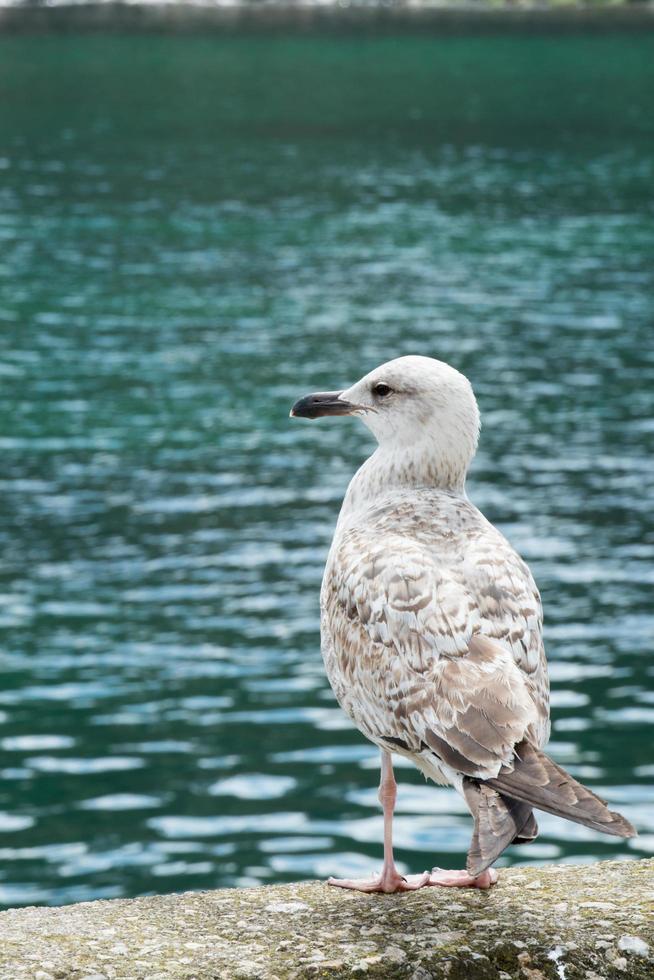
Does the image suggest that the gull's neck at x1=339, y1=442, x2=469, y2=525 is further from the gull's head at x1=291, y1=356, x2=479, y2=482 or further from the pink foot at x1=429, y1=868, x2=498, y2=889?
the pink foot at x1=429, y1=868, x2=498, y2=889

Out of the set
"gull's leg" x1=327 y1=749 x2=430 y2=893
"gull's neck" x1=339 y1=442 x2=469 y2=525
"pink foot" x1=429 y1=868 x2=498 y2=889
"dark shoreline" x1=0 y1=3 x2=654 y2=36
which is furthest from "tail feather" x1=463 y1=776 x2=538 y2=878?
"dark shoreline" x1=0 y1=3 x2=654 y2=36

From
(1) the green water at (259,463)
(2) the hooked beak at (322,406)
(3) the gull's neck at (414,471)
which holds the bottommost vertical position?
(1) the green water at (259,463)

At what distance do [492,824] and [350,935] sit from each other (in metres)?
1.22

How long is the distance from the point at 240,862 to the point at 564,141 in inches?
2290

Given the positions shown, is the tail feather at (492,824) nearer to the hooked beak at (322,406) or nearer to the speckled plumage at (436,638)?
the speckled plumage at (436,638)

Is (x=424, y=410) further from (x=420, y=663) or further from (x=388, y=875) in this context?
(x=388, y=875)

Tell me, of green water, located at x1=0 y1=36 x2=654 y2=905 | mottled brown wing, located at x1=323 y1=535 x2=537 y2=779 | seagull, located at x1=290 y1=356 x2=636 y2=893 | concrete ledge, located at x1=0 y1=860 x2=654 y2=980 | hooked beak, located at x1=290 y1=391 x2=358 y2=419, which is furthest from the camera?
green water, located at x1=0 y1=36 x2=654 y2=905

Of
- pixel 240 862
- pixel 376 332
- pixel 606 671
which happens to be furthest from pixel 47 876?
pixel 376 332

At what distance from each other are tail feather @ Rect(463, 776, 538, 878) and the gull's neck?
1.78 metres

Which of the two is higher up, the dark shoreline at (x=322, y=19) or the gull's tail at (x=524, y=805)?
the dark shoreline at (x=322, y=19)

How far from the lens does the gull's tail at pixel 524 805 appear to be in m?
4.98

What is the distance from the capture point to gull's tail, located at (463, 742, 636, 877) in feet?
16.4

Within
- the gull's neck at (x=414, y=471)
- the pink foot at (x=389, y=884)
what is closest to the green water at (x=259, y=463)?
the pink foot at (x=389, y=884)

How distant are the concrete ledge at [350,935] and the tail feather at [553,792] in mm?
910
